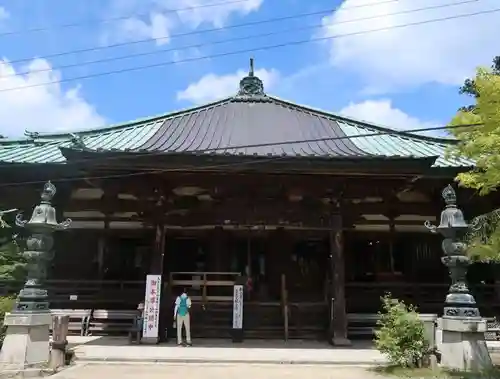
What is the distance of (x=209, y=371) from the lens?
8.91 metres

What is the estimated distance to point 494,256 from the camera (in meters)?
8.10

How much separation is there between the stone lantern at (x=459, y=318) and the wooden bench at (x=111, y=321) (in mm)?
8699

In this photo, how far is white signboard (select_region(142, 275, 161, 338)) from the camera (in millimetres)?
11930

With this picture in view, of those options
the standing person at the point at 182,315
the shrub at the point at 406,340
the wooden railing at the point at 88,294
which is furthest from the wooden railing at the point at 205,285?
the shrub at the point at 406,340

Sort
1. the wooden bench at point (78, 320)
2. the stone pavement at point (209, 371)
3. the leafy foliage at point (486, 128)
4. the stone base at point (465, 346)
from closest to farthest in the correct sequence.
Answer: the leafy foliage at point (486, 128), the stone pavement at point (209, 371), the stone base at point (465, 346), the wooden bench at point (78, 320)

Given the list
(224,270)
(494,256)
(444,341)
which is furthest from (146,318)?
Result: (494,256)

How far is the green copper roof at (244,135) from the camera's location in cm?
1383

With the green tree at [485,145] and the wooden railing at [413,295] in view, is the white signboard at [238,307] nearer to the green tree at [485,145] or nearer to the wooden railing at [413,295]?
the wooden railing at [413,295]

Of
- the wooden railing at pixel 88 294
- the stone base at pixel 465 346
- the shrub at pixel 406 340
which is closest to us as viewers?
the stone base at pixel 465 346

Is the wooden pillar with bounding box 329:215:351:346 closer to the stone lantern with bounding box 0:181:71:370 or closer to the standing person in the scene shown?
the standing person

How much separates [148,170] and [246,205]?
10.1 ft

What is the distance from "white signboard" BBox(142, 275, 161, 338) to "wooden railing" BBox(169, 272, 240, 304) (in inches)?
40.0

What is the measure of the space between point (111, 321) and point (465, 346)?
9.80 m

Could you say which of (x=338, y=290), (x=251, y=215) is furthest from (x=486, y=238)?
(x=251, y=215)
